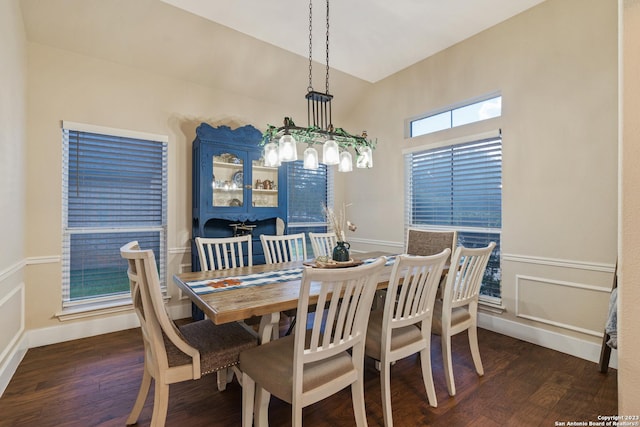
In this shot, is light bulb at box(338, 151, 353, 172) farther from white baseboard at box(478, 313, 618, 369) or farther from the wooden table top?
white baseboard at box(478, 313, 618, 369)

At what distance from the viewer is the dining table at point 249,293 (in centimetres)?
153

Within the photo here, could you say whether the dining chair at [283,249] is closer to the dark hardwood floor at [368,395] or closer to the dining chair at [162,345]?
the dark hardwood floor at [368,395]

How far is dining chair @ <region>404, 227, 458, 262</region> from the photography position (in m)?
2.90

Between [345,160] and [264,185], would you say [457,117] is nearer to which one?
[345,160]

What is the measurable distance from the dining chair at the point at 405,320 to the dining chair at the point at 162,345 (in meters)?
0.75

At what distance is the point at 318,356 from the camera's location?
4.71ft

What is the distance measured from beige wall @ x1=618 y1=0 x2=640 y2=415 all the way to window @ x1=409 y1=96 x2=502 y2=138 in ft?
7.21

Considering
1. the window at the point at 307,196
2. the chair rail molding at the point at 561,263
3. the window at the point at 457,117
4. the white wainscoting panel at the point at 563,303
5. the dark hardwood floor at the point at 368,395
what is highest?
the window at the point at 457,117

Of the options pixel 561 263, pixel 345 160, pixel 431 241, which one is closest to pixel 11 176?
pixel 345 160

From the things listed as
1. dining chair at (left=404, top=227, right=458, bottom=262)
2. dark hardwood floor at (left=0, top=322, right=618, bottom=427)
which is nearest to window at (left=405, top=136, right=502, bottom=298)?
dining chair at (left=404, top=227, right=458, bottom=262)

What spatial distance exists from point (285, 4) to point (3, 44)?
82.1 inches

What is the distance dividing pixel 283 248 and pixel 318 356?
1.73 m

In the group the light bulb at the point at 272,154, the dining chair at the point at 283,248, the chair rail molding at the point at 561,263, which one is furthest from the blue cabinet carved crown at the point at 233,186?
the chair rail molding at the point at 561,263

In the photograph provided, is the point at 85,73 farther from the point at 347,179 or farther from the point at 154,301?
the point at 347,179
